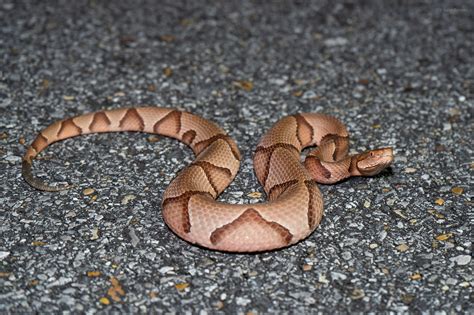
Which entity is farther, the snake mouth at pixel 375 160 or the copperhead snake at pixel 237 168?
the snake mouth at pixel 375 160

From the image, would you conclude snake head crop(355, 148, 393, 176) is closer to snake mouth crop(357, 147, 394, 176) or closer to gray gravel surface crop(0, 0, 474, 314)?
snake mouth crop(357, 147, 394, 176)

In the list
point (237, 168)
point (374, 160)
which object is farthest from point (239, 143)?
point (374, 160)

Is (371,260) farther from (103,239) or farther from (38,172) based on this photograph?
(38,172)

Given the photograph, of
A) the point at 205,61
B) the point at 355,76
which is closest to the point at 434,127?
the point at 355,76

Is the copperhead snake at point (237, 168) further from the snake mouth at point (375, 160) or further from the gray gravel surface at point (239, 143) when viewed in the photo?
the gray gravel surface at point (239, 143)

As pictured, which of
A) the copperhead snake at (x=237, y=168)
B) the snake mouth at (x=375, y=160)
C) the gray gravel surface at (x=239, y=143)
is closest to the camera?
the gray gravel surface at (x=239, y=143)

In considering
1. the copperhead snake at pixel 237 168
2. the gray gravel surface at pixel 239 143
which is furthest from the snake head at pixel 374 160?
the gray gravel surface at pixel 239 143

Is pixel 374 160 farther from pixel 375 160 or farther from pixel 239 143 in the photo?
pixel 239 143
